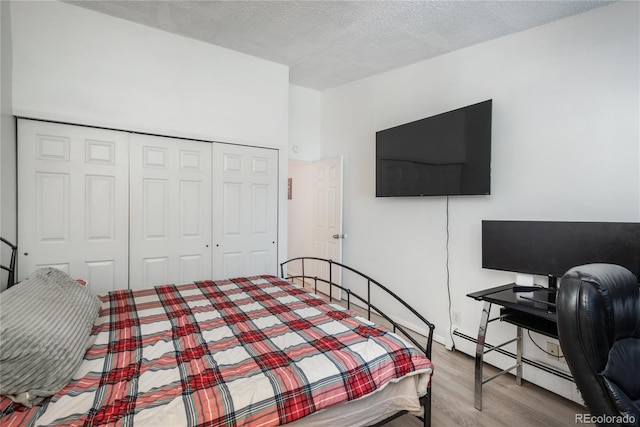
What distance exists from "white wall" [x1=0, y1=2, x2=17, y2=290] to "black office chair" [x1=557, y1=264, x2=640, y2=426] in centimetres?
324

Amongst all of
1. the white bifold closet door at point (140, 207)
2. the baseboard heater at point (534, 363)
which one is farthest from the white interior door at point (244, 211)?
the baseboard heater at point (534, 363)

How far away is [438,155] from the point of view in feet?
9.39

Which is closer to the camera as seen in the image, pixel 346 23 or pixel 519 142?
pixel 519 142

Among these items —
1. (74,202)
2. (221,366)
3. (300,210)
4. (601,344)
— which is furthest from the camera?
(300,210)

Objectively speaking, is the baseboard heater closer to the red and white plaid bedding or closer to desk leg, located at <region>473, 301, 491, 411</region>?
desk leg, located at <region>473, 301, 491, 411</region>

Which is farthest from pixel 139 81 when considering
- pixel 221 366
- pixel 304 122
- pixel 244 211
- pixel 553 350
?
pixel 553 350

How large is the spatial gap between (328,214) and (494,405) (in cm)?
283

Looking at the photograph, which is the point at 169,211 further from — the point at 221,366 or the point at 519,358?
the point at 519,358

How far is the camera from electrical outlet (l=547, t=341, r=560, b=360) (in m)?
2.20

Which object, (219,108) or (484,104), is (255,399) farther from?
(219,108)

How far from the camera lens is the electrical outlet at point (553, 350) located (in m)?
2.20

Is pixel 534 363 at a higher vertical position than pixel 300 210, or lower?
lower

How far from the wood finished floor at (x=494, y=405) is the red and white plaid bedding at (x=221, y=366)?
2.68 ft

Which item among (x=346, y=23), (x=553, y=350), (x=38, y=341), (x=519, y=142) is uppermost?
(x=346, y=23)
